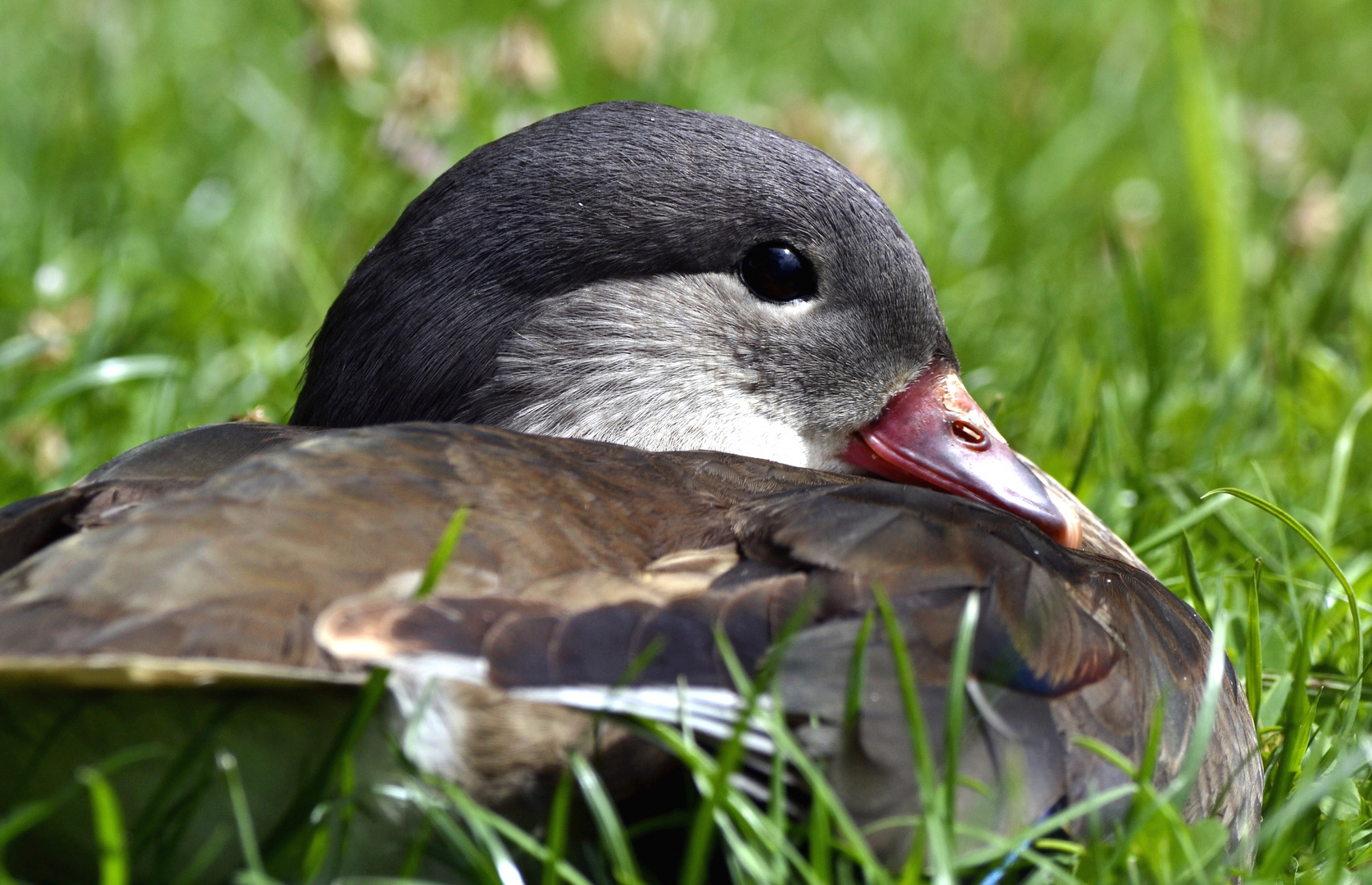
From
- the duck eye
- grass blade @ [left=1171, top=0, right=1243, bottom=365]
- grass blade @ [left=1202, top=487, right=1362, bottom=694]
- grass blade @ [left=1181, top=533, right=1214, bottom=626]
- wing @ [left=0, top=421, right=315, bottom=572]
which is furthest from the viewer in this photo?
grass blade @ [left=1171, top=0, right=1243, bottom=365]

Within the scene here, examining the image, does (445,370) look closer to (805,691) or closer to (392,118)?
(805,691)

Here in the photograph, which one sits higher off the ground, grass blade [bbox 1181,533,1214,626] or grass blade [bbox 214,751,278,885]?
grass blade [bbox 1181,533,1214,626]

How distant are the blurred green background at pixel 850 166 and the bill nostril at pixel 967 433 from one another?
0.45 m

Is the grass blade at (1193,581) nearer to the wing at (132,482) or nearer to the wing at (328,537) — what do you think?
the wing at (328,537)

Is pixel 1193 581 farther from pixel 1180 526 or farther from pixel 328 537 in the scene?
pixel 328 537

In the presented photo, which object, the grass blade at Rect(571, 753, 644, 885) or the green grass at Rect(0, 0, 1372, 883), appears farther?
A: the green grass at Rect(0, 0, 1372, 883)

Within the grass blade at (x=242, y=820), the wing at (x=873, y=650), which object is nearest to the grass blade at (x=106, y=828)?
the grass blade at (x=242, y=820)

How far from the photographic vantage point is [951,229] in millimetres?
5207

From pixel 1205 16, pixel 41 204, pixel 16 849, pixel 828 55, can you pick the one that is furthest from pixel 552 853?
pixel 1205 16

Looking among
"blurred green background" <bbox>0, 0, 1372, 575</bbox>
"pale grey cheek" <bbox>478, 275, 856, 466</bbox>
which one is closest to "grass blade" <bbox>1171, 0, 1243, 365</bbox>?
"blurred green background" <bbox>0, 0, 1372, 575</bbox>

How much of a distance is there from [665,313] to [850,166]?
94.3 inches

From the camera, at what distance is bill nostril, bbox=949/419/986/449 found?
9.46 feet

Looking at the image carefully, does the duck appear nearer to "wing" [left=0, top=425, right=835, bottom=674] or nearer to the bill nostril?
"wing" [left=0, top=425, right=835, bottom=674]

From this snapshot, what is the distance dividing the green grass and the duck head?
597mm
